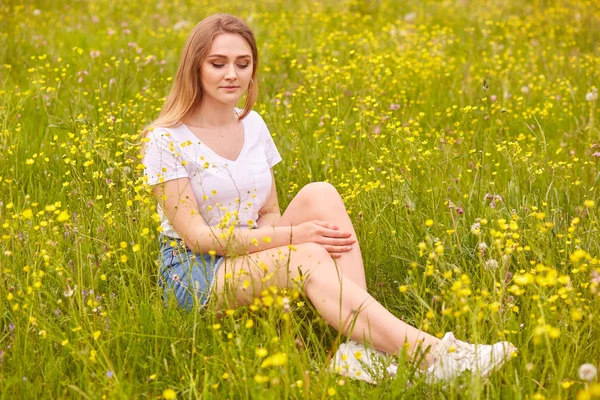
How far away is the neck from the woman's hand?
719mm

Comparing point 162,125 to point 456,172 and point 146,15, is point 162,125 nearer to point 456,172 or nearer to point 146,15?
point 456,172

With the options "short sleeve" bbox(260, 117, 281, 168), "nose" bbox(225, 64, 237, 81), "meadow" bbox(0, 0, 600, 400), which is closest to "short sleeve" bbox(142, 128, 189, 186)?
"meadow" bbox(0, 0, 600, 400)

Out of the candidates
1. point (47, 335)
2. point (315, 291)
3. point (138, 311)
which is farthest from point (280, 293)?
point (47, 335)

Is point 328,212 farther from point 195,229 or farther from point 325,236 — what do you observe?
point 195,229

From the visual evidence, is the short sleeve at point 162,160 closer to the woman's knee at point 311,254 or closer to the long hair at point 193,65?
the long hair at point 193,65

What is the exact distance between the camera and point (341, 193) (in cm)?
419

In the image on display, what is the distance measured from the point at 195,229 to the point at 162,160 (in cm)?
35

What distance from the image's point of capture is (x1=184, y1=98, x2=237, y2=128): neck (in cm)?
354

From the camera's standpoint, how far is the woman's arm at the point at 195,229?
3.11 metres

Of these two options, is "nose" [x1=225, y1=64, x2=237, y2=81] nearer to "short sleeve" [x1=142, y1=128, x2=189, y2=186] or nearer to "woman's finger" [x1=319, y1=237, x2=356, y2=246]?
"short sleeve" [x1=142, y1=128, x2=189, y2=186]

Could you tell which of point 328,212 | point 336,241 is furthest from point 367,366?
point 328,212

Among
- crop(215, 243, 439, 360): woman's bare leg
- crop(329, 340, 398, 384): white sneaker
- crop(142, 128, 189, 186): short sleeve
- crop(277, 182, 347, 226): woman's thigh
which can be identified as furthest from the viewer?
crop(277, 182, 347, 226): woman's thigh

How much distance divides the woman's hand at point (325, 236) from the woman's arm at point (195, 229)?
0.05 meters

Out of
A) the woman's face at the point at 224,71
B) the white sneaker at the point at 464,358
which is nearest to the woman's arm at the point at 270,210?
the woman's face at the point at 224,71
